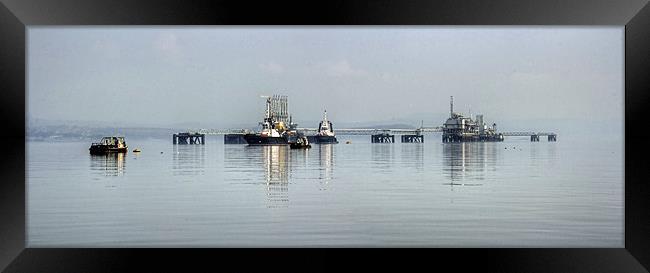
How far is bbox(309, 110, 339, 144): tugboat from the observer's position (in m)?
67.9

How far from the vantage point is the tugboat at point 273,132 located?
56938 millimetres

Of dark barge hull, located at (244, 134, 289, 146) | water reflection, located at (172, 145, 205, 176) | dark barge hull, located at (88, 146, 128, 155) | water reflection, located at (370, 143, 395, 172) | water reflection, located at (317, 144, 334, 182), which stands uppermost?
dark barge hull, located at (244, 134, 289, 146)

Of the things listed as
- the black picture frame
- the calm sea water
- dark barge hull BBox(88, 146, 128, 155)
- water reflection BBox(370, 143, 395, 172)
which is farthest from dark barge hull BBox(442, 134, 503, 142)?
the black picture frame

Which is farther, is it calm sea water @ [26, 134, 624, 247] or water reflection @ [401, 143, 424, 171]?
water reflection @ [401, 143, 424, 171]

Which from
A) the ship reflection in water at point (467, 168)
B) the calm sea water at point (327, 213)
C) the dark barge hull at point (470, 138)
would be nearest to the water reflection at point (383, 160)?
the ship reflection in water at point (467, 168)

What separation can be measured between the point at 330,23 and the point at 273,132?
5243 centimetres

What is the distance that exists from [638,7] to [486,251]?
184cm

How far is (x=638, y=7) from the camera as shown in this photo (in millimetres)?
5285

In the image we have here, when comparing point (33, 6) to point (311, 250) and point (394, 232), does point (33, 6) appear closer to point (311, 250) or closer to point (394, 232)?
point (311, 250)

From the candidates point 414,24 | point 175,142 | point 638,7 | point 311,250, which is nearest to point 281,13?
point 414,24

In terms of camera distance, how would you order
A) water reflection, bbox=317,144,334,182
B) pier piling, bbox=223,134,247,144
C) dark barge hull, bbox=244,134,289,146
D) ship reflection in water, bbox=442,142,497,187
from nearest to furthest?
ship reflection in water, bbox=442,142,497,187 < water reflection, bbox=317,144,334,182 < dark barge hull, bbox=244,134,289,146 < pier piling, bbox=223,134,247,144

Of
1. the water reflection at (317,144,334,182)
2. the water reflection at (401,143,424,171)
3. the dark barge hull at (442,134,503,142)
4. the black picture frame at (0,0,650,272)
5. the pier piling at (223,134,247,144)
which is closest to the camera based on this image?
the black picture frame at (0,0,650,272)

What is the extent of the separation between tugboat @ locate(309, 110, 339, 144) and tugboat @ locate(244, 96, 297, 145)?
9.22 feet

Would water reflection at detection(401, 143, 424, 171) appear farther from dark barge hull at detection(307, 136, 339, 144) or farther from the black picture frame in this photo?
dark barge hull at detection(307, 136, 339, 144)
